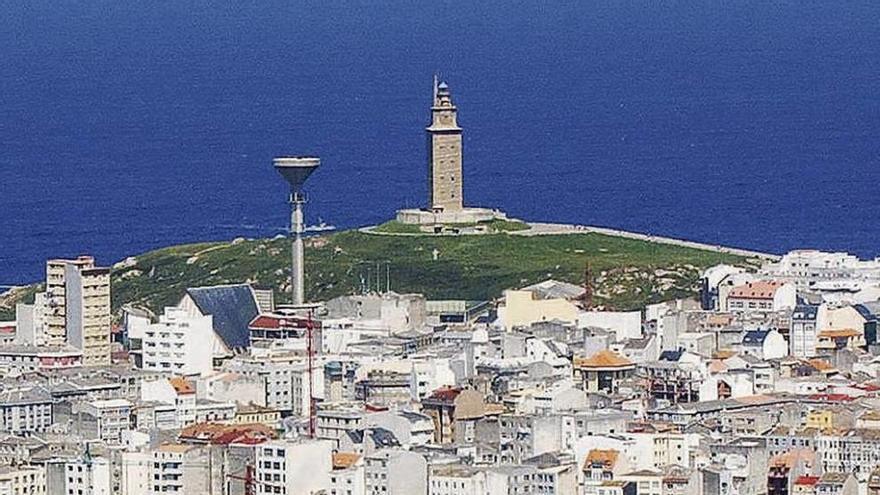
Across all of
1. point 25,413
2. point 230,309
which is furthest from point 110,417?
point 230,309

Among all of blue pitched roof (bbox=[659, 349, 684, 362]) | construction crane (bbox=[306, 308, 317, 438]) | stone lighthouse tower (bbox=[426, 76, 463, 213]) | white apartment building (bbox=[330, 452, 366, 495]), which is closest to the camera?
white apartment building (bbox=[330, 452, 366, 495])

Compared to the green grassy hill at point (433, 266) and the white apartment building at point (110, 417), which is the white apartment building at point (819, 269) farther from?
the white apartment building at point (110, 417)

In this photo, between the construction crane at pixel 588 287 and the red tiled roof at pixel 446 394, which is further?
the construction crane at pixel 588 287

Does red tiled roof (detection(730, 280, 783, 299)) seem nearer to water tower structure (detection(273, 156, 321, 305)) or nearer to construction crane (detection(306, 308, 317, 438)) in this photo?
construction crane (detection(306, 308, 317, 438))

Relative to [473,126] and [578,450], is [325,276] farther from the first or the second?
[473,126]

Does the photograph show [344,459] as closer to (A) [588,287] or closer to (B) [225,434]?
(B) [225,434]

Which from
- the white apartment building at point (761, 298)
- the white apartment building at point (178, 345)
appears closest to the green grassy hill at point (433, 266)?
the white apartment building at point (761, 298)

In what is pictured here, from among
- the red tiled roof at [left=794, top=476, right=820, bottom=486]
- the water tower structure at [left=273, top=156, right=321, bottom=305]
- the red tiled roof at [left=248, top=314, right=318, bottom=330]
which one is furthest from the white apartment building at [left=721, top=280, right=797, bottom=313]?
the red tiled roof at [left=794, top=476, right=820, bottom=486]
